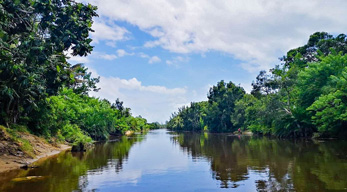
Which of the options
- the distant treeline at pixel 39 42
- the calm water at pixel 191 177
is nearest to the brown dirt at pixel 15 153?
the calm water at pixel 191 177

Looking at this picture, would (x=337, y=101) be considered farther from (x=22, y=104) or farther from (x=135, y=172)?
(x=22, y=104)

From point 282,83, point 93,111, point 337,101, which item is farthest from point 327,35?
point 93,111

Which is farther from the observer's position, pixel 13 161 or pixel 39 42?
pixel 13 161

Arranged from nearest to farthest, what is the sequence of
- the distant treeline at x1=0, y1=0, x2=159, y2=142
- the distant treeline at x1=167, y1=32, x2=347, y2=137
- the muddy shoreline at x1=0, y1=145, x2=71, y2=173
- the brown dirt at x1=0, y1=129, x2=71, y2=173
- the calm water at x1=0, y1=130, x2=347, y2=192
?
the calm water at x1=0, y1=130, x2=347, y2=192, the distant treeline at x1=0, y1=0, x2=159, y2=142, the muddy shoreline at x1=0, y1=145, x2=71, y2=173, the brown dirt at x1=0, y1=129, x2=71, y2=173, the distant treeline at x1=167, y1=32, x2=347, y2=137

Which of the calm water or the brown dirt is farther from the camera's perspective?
the brown dirt

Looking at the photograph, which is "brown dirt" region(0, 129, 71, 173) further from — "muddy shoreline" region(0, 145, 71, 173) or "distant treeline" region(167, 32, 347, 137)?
"distant treeline" region(167, 32, 347, 137)

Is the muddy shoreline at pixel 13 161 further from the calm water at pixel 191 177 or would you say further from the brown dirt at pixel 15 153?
the calm water at pixel 191 177

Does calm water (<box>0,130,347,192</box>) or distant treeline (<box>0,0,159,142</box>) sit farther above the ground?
distant treeline (<box>0,0,159,142</box>)

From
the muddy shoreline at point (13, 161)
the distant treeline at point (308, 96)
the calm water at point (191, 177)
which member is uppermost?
the distant treeline at point (308, 96)

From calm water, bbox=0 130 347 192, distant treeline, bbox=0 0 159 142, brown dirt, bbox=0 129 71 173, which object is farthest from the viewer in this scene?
brown dirt, bbox=0 129 71 173

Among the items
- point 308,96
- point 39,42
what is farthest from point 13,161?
point 308,96

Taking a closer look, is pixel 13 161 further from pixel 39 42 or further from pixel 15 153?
pixel 39 42

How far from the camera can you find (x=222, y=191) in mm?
10984

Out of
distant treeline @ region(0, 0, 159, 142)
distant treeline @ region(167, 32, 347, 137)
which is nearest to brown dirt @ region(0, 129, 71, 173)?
distant treeline @ region(0, 0, 159, 142)
